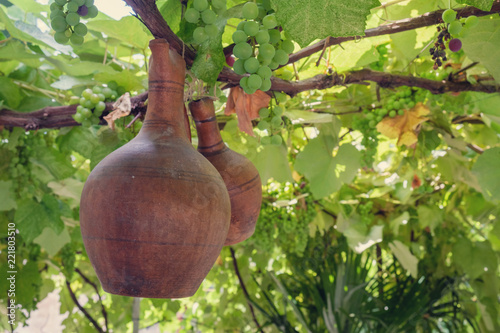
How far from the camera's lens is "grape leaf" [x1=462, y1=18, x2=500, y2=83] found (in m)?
0.79

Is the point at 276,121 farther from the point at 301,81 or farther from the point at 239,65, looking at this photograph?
the point at 239,65

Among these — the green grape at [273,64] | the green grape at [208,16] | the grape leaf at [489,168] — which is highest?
the green grape at [208,16]

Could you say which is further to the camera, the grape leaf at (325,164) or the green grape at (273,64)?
the grape leaf at (325,164)

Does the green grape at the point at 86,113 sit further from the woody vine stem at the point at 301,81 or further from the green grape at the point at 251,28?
the green grape at the point at 251,28

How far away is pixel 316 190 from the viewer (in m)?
1.28

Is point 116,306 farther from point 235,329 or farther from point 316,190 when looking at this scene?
point 316,190

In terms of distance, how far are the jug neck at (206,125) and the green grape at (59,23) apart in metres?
0.18

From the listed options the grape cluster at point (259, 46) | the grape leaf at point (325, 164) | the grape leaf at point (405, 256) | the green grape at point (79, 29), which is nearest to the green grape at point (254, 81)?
the grape cluster at point (259, 46)

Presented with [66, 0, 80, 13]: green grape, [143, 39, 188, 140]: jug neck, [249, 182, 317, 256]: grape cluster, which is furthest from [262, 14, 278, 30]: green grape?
[249, 182, 317, 256]: grape cluster

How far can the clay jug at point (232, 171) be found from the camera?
1.82 ft

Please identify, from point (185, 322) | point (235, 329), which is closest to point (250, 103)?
point (235, 329)

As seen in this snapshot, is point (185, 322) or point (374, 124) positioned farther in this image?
point (185, 322)

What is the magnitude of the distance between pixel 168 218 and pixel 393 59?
128 centimetres

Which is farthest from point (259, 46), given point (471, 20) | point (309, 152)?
point (309, 152)
